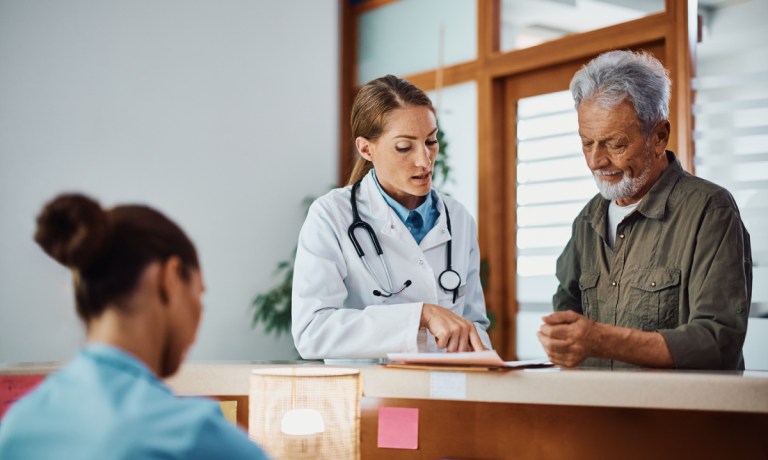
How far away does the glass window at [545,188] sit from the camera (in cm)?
420

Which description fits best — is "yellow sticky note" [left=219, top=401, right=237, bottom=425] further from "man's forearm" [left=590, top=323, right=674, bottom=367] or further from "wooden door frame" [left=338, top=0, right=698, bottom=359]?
"wooden door frame" [left=338, top=0, right=698, bottom=359]

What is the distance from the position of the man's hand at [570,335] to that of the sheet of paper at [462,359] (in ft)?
0.50

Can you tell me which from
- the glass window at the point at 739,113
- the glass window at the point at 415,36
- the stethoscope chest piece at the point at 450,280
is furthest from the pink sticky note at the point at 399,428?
the glass window at the point at 415,36

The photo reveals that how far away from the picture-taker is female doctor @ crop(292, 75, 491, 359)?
1878mm

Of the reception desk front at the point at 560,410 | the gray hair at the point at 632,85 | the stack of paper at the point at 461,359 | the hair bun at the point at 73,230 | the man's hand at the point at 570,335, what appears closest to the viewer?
the hair bun at the point at 73,230

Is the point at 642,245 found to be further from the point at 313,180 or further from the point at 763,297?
the point at 313,180

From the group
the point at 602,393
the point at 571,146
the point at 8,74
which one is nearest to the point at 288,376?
the point at 602,393

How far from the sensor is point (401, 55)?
16.8ft

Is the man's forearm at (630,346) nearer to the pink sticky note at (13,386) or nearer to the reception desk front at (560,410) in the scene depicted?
the reception desk front at (560,410)

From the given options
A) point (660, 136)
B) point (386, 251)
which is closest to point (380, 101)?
point (386, 251)

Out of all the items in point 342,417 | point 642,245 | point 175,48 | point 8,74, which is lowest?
point 342,417

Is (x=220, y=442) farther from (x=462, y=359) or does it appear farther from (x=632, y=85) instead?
(x=632, y=85)

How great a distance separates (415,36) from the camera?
16.6 ft

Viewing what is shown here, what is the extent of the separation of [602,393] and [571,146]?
284 cm
